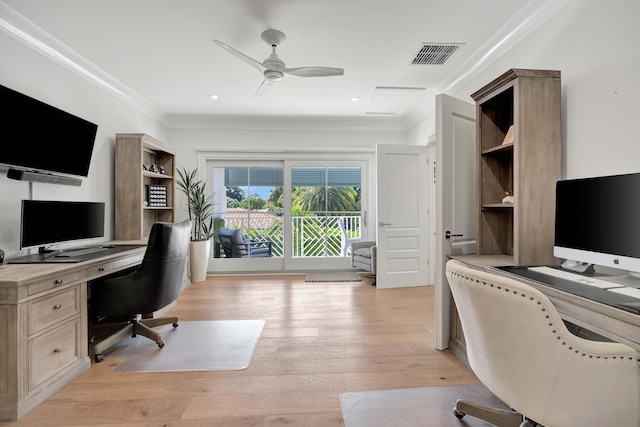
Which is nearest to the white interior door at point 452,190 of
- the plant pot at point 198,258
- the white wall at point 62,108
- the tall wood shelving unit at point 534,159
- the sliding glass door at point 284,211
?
the tall wood shelving unit at point 534,159

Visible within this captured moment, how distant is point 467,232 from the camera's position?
2512 mm

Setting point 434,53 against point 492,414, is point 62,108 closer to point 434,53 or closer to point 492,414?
point 434,53

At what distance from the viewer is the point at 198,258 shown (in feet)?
15.1

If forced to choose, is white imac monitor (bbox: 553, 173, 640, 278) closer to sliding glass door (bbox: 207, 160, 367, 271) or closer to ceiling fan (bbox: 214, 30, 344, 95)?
ceiling fan (bbox: 214, 30, 344, 95)

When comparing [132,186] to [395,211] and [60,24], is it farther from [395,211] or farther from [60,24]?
[395,211]

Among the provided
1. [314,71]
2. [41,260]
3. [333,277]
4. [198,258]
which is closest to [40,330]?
[41,260]

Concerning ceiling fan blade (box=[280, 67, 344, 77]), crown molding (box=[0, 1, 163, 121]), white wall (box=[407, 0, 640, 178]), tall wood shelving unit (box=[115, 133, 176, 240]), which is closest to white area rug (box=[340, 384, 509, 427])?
white wall (box=[407, 0, 640, 178])

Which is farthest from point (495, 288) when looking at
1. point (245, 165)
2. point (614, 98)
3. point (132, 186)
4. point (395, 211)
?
point (245, 165)

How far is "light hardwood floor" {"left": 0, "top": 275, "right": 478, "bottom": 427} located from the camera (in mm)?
1673

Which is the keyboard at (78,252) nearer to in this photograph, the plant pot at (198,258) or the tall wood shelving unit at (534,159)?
the plant pot at (198,258)

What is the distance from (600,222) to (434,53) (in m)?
2.10

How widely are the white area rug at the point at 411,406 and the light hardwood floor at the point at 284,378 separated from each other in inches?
2.7

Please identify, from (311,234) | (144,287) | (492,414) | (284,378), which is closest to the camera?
(492,414)

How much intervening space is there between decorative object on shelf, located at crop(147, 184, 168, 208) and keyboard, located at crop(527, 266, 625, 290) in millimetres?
4110
